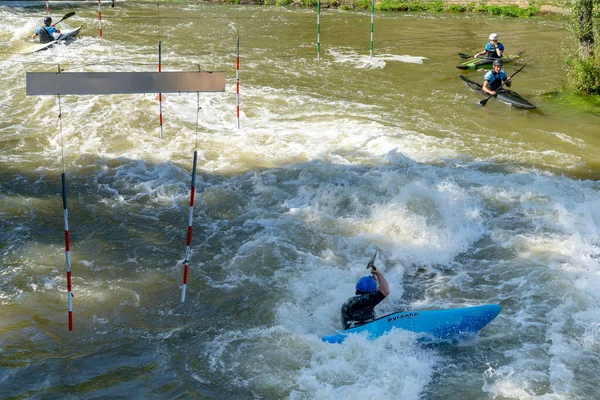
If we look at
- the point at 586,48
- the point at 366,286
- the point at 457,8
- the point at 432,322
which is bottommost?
the point at 432,322

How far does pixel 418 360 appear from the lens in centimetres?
568

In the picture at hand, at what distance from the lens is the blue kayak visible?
226 inches

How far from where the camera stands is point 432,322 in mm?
5777

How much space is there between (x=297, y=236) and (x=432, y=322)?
2650 millimetres

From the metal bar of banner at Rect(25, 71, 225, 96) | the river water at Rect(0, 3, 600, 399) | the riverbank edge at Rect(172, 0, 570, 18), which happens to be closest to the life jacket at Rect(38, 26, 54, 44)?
the river water at Rect(0, 3, 600, 399)

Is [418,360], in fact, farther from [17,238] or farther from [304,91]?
[304,91]

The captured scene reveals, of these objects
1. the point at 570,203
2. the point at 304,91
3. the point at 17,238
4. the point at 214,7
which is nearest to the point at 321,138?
the point at 304,91

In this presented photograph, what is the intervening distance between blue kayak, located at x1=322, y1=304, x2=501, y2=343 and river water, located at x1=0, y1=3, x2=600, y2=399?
0.11 m

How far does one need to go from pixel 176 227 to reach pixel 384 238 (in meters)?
2.76

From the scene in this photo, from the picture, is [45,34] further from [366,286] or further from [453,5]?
[453,5]

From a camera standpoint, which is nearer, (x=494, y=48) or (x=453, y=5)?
(x=494, y=48)

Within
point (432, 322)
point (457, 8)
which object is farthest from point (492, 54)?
point (432, 322)

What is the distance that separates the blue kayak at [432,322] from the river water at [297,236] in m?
0.11

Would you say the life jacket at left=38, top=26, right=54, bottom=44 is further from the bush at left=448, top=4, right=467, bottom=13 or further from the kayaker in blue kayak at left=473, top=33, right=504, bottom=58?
the bush at left=448, top=4, right=467, bottom=13
